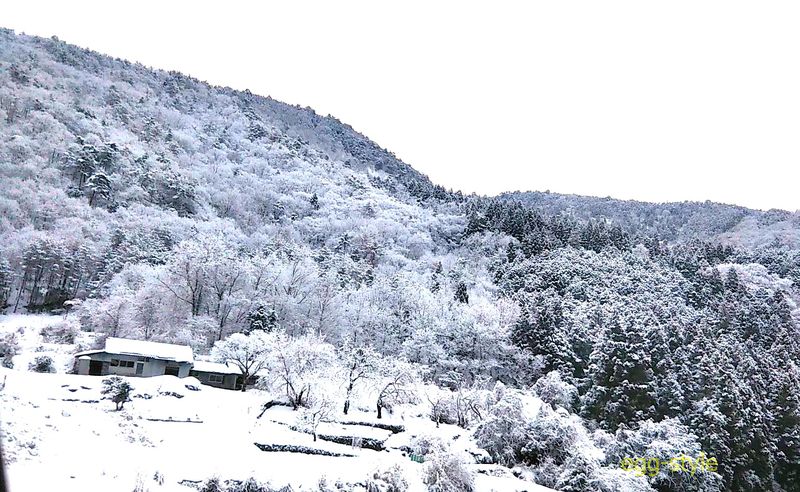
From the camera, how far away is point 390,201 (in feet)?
380

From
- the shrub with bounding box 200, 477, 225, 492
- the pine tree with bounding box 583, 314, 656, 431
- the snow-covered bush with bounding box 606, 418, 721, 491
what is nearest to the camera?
the shrub with bounding box 200, 477, 225, 492

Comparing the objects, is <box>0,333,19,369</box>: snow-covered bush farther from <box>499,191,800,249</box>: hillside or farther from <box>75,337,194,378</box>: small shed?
<box>499,191,800,249</box>: hillside

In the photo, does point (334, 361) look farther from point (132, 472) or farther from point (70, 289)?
point (70, 289)

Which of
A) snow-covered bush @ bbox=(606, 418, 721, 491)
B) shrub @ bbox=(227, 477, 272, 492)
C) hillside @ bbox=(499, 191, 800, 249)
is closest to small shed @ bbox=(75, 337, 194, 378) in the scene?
shrub @ bbox=(227, 477, 272, 492)

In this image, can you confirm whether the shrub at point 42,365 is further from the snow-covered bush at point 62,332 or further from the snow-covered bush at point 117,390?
the snow-covered bush at point 62,332

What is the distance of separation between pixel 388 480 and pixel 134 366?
71.3ft

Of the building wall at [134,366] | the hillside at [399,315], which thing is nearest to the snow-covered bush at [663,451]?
the hillside at [399,315]

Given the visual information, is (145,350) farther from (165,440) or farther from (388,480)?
(388,480)

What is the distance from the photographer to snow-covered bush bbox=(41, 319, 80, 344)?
4391cm

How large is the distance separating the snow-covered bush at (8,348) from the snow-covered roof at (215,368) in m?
10.8

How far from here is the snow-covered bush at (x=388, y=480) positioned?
2308cm

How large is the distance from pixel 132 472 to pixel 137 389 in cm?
1375

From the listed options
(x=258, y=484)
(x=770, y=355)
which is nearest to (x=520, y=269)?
(x=770, y=355)

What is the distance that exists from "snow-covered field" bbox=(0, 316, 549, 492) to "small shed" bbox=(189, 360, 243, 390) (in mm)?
3514
